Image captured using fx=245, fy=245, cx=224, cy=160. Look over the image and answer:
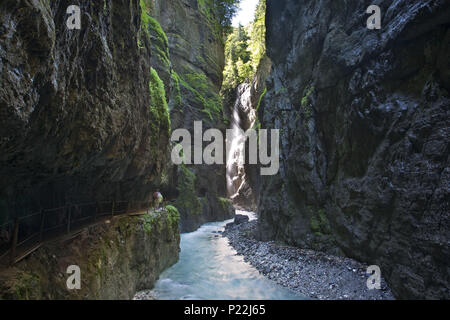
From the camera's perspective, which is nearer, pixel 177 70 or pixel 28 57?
pixel 28 57

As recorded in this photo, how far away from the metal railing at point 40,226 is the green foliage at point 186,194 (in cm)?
1358

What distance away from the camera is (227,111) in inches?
1494

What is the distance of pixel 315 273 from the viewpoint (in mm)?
9227

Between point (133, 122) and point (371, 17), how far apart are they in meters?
9.84

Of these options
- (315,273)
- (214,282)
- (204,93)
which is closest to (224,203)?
(204,93)

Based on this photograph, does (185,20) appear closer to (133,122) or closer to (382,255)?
(133,122)

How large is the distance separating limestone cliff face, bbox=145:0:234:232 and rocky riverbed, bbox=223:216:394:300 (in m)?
12.3

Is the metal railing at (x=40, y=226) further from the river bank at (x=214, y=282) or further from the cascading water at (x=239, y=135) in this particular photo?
the cascading water at (x=239, y=135)

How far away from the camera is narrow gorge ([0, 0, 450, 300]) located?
4.44 meters

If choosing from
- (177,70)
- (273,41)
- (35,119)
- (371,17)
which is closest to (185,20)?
(177,70)

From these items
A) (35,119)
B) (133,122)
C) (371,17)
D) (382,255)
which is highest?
(371,17)

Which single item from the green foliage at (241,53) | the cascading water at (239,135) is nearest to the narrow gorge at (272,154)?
the cascading water at (239,135)
